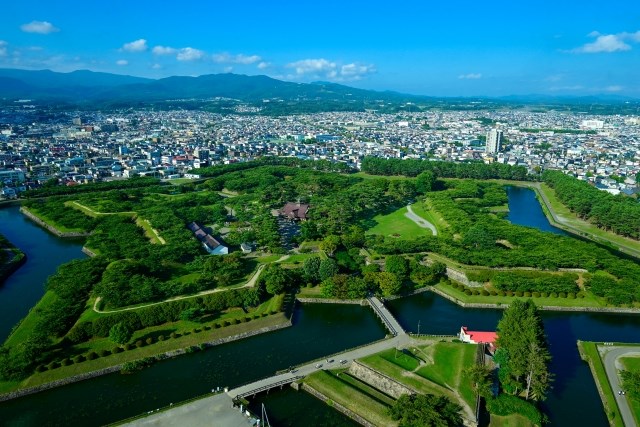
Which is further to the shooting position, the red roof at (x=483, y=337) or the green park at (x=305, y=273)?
the red roof at (x=483, y=337)

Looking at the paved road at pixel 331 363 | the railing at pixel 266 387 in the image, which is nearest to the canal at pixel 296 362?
the railing at pixel 266 387

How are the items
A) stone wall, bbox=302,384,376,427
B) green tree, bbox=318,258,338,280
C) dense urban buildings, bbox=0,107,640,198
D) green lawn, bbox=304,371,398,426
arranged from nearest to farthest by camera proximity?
green lawn, bbox=304,371,398,426 < stone wall, bbox=302,384,376,427 < green tree, bbox=318,258,338,280 < dense urban buildings, bbox=0,107,640,198

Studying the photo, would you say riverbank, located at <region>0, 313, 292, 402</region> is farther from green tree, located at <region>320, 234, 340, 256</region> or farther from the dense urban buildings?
the dense urban buildings

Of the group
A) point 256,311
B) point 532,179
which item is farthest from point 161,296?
point 532,179

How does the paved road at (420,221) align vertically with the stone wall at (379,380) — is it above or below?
above

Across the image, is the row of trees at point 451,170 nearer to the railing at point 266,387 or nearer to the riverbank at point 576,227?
the riverbank at point 576,227

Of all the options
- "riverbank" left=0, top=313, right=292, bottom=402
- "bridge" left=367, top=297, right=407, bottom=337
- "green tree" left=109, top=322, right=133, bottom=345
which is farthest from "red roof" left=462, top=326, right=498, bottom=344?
"green tree" left=109, top=322, right=133, bottom=345

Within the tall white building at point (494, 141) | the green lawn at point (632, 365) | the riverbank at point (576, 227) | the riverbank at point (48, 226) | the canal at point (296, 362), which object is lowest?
the canal at point (296, 362)
